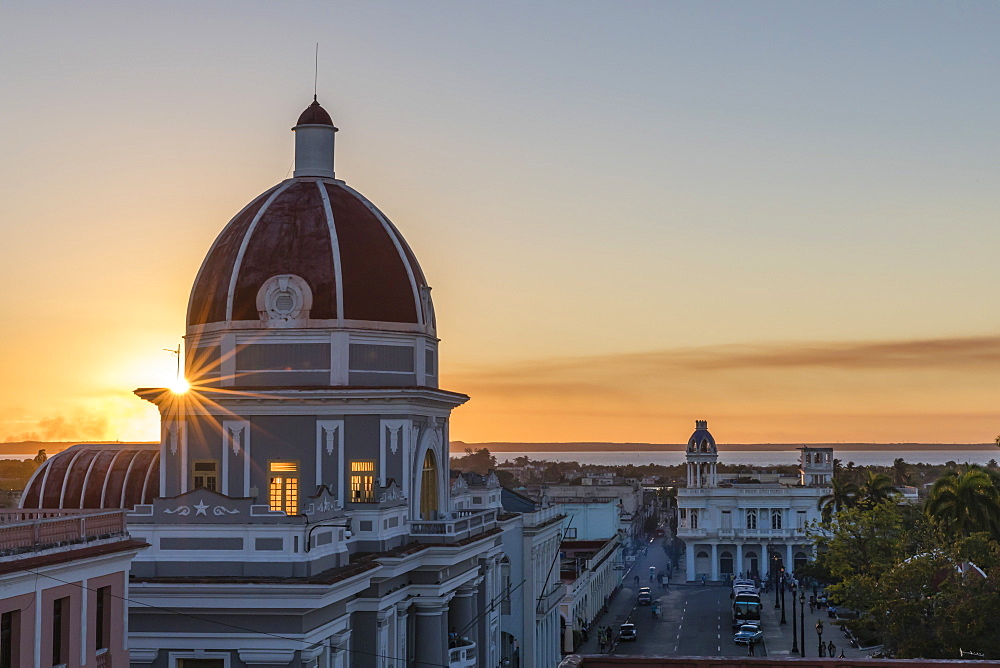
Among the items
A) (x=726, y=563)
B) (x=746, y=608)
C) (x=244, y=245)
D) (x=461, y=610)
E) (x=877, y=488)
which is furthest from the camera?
(x=726, y=563)

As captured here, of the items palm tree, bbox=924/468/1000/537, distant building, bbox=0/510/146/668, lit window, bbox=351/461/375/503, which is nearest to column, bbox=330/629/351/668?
lit window, bbox=351/461/375/503

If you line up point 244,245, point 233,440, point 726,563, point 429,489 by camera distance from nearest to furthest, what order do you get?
1. point 233,440
2. point 244,245
3. point 429,489
4. point 726,563

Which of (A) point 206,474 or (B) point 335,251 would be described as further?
(B) point 335,251

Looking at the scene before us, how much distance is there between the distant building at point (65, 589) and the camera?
2412 cm

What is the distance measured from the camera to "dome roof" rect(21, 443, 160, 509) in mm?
47031

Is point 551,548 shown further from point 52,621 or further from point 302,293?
point 52,621

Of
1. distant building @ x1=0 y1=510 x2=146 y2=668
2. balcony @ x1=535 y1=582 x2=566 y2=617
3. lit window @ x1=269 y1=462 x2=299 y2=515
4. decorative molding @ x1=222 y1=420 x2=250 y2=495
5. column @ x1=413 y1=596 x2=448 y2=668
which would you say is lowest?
balcony @ x1=535 y1=582 x2=566 y2=617

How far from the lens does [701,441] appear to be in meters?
140

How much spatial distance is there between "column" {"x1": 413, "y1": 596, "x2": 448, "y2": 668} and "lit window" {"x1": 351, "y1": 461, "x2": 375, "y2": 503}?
11.7 feet

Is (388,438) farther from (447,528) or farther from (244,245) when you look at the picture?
(244,245)

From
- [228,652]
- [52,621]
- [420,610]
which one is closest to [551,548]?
[420,610]

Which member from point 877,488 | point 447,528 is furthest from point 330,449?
point 877,488

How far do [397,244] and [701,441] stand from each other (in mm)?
95254

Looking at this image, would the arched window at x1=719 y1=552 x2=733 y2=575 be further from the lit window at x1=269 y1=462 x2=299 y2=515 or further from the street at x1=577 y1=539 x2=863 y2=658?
the lit window at x1=269 y1=462 x2=299 y2=515
